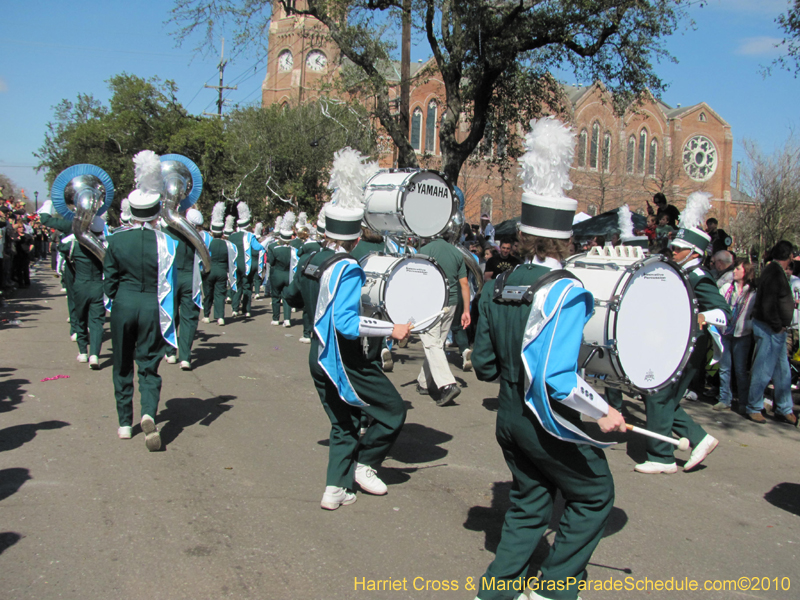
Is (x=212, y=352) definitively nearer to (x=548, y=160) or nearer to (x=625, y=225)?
(x=625, y=225)

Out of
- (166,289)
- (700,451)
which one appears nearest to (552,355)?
(700,451)

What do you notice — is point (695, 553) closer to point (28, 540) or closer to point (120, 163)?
point (28, 540)

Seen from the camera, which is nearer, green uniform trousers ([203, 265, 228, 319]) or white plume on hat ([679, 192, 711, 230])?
white plume on hat ([679, 192, 711, 230])

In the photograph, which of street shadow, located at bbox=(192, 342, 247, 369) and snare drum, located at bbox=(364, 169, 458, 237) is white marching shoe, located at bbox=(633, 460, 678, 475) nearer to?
snare drum, located at bbox=(364, 169, 458, 237)

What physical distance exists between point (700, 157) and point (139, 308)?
62753 millimetres

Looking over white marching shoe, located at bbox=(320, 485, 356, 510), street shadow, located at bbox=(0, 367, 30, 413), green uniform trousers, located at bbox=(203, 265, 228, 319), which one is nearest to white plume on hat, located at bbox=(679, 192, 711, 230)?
white marching shoe, located at bbox=(320, 485, 356, 510)

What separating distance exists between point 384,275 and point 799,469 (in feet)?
13.9

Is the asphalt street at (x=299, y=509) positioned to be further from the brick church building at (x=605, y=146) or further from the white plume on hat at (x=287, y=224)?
the brick church building at (x=605, y=146)

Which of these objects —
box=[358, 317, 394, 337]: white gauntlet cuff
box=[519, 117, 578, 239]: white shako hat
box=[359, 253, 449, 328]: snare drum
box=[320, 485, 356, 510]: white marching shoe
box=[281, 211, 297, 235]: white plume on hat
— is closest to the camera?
box=[519, 117, 578, 239]: white shako hat

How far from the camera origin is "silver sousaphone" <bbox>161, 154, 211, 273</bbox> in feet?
30.0

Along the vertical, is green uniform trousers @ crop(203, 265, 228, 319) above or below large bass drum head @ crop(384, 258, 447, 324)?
below

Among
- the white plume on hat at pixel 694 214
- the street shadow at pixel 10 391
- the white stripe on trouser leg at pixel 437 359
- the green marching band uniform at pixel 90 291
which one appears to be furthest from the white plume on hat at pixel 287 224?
the white plume on hat at pixel 694 214

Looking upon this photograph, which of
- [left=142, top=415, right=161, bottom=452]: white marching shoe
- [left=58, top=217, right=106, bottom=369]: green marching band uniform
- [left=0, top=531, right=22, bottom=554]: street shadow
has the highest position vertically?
[left=58, top=217, right=106, bottom=369]: green marching band uniform

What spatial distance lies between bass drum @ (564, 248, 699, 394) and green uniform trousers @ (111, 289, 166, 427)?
3.72 m
